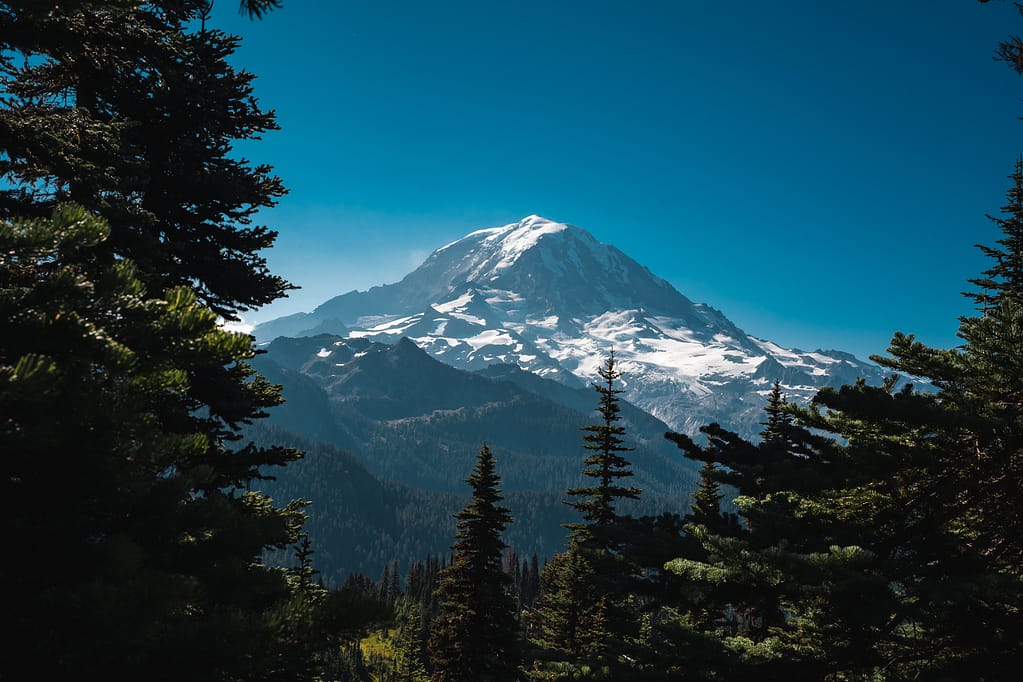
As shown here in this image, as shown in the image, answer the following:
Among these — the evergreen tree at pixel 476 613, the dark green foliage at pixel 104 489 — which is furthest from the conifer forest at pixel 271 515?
the evergreen tree at pixel 476 613

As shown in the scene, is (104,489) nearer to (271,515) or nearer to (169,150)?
(271,515)

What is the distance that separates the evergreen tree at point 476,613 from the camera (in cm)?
2539

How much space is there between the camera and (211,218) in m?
13.5

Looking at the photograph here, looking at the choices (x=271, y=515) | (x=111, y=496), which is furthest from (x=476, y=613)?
(x=111, y=496)

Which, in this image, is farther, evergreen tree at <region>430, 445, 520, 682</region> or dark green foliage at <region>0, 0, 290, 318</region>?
evergreen tree at <region>430, 445, 520, 682</region>

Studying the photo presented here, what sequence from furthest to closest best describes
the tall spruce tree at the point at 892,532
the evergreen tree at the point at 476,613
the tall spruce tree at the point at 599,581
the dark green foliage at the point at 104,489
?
the evergreen tree at the point at 476,613 < the tall spruce tree at the point at 599,581 < the tall spruce tree at the point at 892,532 < the dark green foliage at the point at 104,489

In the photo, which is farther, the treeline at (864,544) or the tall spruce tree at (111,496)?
the treeline at (864,544)

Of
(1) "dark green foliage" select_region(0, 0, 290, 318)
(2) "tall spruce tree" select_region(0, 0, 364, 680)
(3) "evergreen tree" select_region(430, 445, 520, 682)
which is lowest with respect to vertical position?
(3) "evergreen tree" select_region(430, 445, 520, 682)

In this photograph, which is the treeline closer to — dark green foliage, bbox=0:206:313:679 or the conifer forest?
the conifer forest

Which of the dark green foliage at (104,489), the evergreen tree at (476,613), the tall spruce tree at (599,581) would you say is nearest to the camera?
the dark green foliage at (104,489)

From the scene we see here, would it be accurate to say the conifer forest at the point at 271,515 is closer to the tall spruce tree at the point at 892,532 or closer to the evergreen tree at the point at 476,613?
the tall spruce tree at the point at 892,532

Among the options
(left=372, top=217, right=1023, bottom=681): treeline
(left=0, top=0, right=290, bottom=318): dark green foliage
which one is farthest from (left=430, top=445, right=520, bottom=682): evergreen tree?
(left=372, top=217, right=1023, bottom=681): treeline

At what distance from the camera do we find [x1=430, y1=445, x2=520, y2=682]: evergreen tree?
1000 inches

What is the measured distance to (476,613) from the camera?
25.8 m
